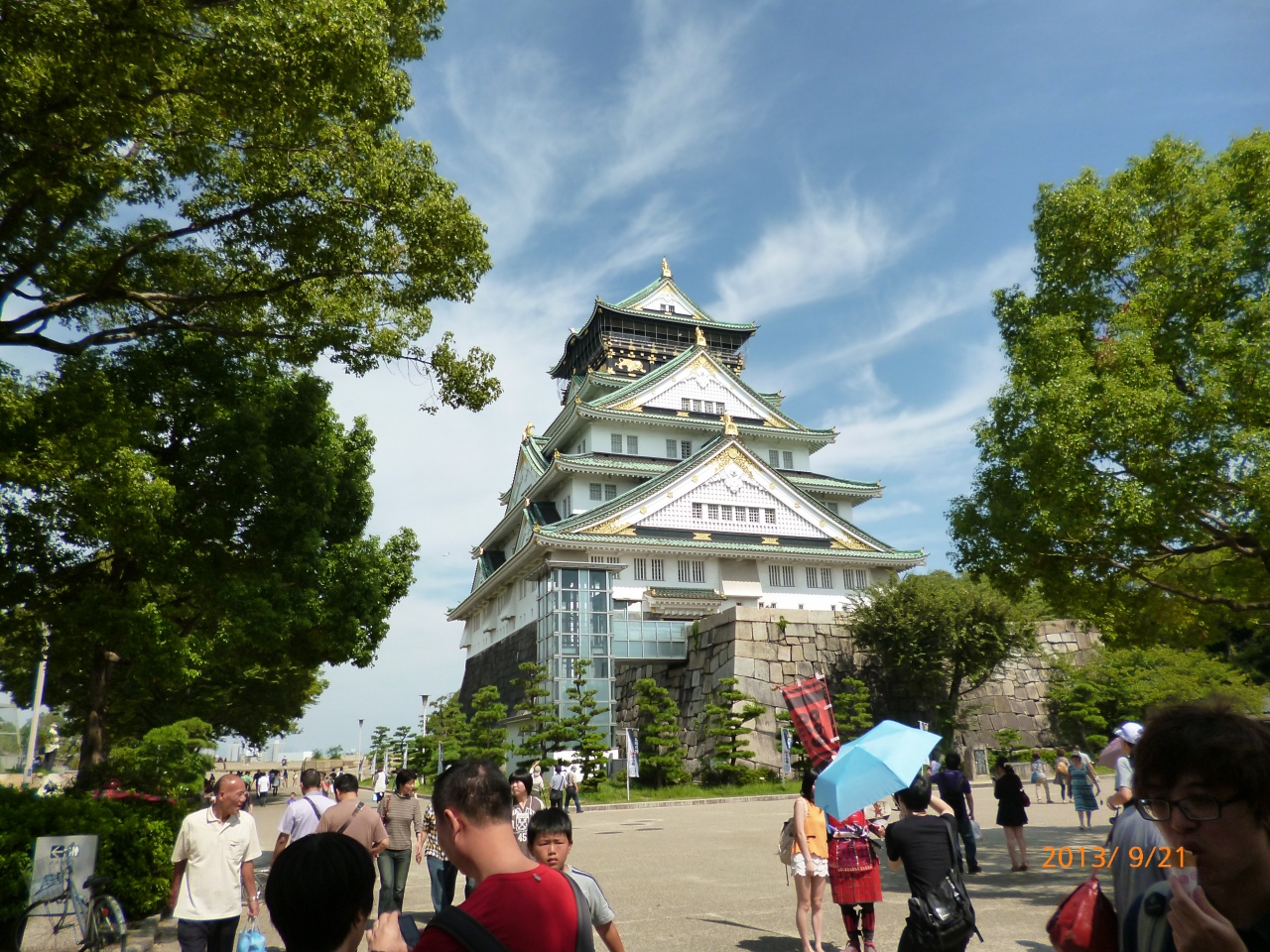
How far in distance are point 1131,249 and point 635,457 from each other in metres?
27.1

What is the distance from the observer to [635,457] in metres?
37.1

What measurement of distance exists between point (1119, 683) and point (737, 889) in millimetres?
25184

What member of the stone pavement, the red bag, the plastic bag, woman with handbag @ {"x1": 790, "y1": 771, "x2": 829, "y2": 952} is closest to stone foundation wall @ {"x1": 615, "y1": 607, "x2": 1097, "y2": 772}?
the stone pavement

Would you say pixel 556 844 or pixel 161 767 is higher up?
pixel 161 767

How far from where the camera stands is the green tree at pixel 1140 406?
9.08 meters

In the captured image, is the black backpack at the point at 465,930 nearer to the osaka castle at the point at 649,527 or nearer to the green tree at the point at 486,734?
the green tree at the point at 486,734

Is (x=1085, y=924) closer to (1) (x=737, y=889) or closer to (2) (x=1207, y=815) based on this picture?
(2) (x=1207, y=815)

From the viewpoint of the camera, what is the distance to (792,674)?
28875 millimetres

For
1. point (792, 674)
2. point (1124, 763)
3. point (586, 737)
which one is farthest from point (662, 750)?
point (1124, 763)

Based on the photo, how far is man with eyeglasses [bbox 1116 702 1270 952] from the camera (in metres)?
1.81

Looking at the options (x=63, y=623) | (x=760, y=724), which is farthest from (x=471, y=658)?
(x=63, y=623)

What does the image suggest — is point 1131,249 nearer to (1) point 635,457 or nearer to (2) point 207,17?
(2) point 207,17

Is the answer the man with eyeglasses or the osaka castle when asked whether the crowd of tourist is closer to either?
the man with eyeglasses

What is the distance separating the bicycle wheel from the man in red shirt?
20.0 ft
